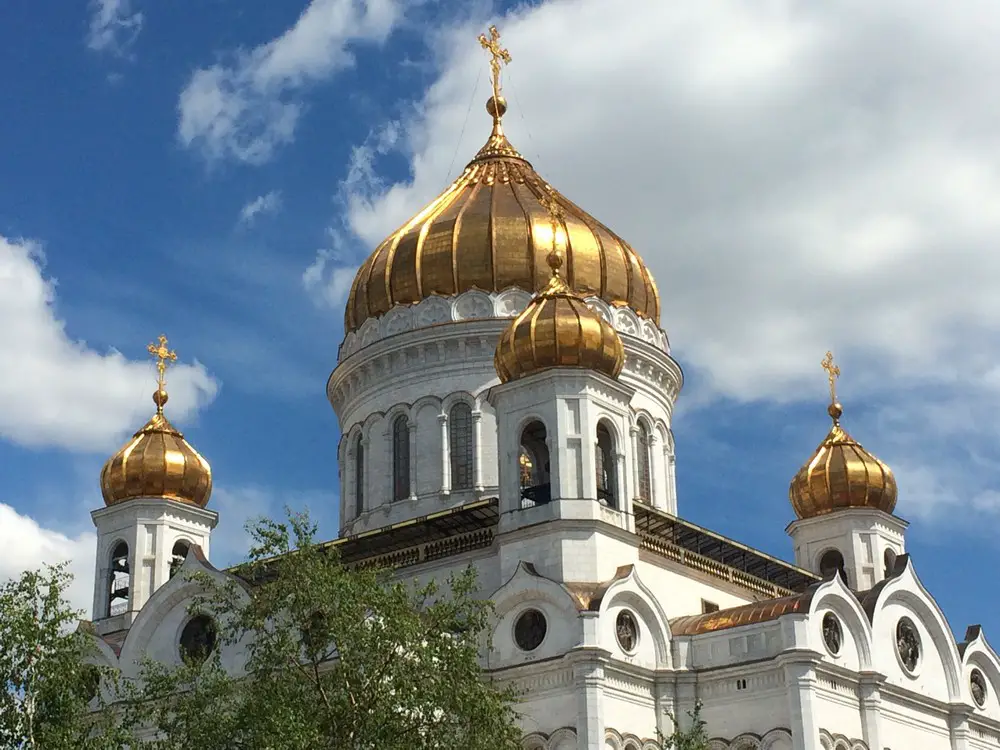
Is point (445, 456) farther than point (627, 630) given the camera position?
Yes

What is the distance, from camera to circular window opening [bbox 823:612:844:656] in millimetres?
25875

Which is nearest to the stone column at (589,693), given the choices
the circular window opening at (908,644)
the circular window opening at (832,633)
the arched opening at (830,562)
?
the circular window opening at (832,633)

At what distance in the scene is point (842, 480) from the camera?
32.6 metres

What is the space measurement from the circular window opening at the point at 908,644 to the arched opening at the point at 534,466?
20.9ft

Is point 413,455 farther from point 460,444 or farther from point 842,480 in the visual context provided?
point 842,480

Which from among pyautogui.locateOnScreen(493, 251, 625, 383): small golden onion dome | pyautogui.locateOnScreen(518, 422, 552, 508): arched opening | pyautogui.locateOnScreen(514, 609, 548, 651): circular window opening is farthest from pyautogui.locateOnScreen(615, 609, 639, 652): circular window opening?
pyautogui.locateOnScreen(493, 251, 625, 383): small golden onion dome

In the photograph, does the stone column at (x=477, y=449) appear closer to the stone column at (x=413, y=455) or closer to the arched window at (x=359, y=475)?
the stone column at (x=413, y=455)

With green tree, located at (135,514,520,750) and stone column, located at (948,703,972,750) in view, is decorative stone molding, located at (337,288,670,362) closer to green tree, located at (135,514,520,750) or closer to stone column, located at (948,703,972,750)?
stone column, located at (948,703,972,750)

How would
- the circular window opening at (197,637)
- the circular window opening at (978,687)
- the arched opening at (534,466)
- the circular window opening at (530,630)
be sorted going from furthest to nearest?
1. the circular window opening at (978,687)
2. the circular window opening at (197,637)
3. the arched opening at (534,466)
4. the circular window opening at (530,630)

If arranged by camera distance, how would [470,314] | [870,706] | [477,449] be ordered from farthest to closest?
1. [470,314]
2. [477,449]
3. [870,706]

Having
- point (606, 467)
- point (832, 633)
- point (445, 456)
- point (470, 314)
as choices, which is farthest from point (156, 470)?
point (832, 633)

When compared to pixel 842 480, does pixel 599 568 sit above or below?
below

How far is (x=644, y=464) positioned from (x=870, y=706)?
25.1 feet

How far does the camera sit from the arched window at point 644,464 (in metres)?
32.0
